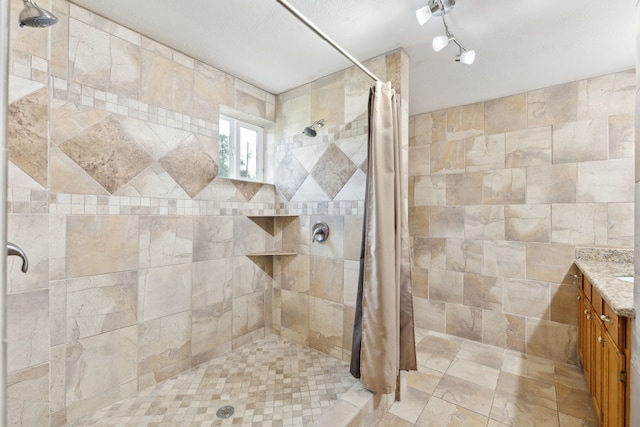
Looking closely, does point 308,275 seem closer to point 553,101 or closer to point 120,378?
point 120,378

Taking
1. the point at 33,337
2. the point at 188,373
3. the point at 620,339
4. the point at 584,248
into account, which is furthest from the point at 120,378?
the point at 584,248

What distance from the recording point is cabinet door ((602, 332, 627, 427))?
117cm

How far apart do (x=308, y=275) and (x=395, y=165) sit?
1188 millimetres

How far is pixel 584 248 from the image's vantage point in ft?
7.17

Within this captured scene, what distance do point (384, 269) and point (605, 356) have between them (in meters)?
1.15

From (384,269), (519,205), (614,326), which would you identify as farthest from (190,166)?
(519,205)

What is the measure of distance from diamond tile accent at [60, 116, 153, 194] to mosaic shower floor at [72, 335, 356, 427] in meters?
1.28

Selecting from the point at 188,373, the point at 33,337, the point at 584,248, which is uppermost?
the point at 584,248

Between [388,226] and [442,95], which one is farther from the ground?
[442,95]

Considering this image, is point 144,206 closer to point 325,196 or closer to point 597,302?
point 325,196

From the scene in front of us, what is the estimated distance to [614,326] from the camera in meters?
1.23

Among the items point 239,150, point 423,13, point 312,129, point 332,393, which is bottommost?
point 332,393

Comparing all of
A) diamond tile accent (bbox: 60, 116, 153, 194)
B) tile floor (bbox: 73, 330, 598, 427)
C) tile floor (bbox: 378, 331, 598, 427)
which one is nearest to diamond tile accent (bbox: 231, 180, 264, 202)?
diamond tile accent (bbox: 60, 116, 153, 194)

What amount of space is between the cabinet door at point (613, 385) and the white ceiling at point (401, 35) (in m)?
1.74
